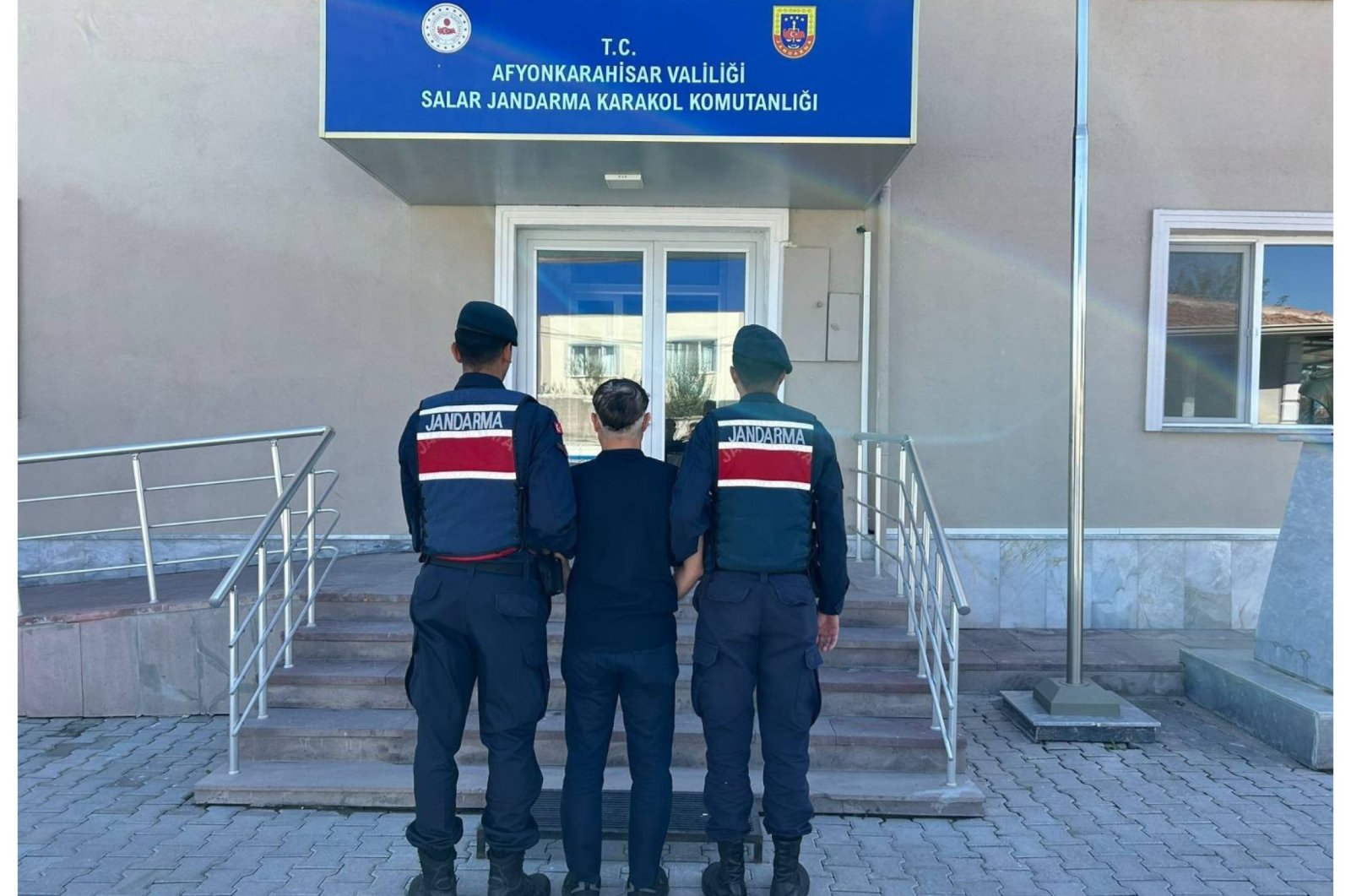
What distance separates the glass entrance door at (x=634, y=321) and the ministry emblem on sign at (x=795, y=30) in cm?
194

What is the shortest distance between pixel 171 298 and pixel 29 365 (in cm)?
112

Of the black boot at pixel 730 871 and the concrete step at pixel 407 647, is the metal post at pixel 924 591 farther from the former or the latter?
the black boot at pixel 730 871

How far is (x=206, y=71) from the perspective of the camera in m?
6.50

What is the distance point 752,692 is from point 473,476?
1.26m

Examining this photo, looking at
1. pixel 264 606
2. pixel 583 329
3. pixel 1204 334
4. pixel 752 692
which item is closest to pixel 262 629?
pixel 264 606

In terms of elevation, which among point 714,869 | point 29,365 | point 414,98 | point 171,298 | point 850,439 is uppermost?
point 414,98

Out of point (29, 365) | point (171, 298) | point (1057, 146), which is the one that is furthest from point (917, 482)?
point (29, 365)

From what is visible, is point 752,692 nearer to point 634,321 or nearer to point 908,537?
point 908,537

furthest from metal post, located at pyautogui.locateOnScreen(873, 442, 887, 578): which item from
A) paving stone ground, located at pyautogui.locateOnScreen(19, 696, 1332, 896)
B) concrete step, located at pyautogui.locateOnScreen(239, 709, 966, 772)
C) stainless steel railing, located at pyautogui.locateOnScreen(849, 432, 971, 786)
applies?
concrete step, located at pyautogui.locateOnScreen(239, 709, 966, 772)

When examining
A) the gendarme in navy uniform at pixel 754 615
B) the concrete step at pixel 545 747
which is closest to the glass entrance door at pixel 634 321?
the concrete step at pixel 545 747

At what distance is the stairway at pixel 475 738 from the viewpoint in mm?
4070

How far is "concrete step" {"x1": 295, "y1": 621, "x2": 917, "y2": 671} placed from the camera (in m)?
4.84

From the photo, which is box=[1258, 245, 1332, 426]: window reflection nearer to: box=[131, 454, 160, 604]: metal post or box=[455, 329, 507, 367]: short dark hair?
box=[455, 329, 507, 367]: short dark hair

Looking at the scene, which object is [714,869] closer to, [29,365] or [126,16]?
[29,365]
